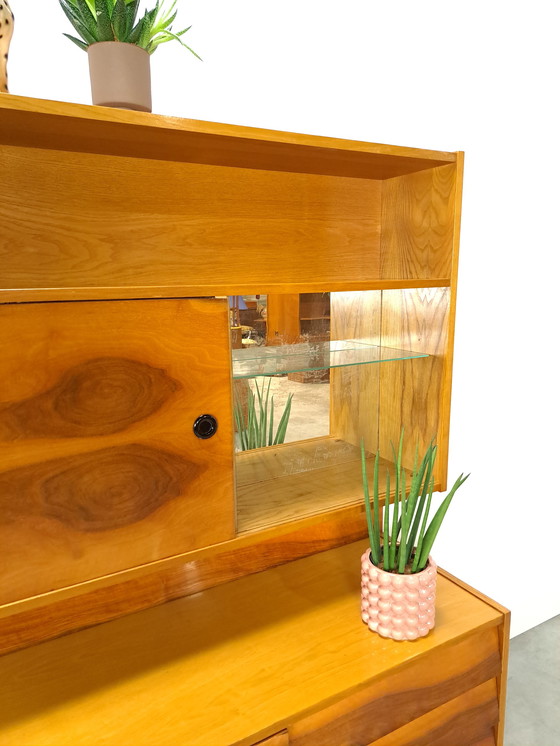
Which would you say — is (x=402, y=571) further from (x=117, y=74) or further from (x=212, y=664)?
(x=117, y=74)

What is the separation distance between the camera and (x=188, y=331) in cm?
89

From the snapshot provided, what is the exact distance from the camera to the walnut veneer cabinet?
0.80m

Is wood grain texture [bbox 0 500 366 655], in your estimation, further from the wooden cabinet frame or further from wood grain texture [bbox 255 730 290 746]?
wood grain texture [bbox 255 730 290 746]

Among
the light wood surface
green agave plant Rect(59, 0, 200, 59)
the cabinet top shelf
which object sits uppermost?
green agave plant Rect(59, 0, 200, 59)

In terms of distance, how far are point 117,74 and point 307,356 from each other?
26.7 inches

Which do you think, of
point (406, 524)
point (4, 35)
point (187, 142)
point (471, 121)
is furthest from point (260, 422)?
point (471, 121)

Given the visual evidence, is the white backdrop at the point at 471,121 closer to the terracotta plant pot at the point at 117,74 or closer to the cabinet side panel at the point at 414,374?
the terracotta plant pot at the point at 117,74

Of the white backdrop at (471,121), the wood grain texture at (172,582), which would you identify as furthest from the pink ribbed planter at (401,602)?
the white backdrop at (471,121)

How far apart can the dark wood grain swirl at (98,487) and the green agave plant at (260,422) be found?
0.21m

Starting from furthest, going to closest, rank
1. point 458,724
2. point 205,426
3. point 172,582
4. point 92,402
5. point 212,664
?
point 172,582 < point 458,724 < point 212,664 < point 205,426 < point 92,402

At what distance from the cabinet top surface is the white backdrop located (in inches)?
33.2

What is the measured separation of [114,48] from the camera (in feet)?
2.94

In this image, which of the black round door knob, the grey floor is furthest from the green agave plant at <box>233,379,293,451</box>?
the grey floor

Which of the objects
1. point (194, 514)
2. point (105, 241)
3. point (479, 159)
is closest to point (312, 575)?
point (194, 514)
